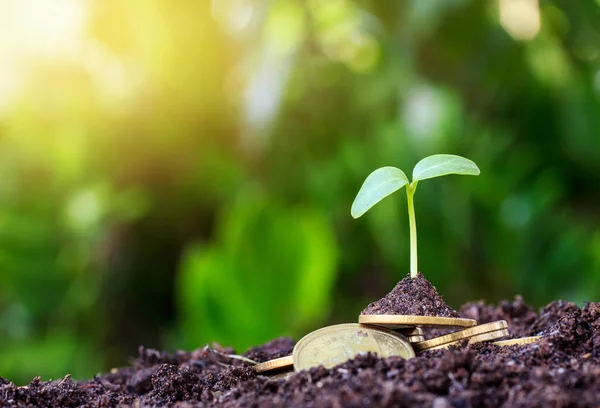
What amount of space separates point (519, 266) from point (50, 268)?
98.2 inches

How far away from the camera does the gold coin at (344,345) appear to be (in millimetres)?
864

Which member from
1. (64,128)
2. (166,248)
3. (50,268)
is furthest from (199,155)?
(50,268)

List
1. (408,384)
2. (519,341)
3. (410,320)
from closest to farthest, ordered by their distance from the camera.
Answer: (408,384) → (410,320) → (519,341)

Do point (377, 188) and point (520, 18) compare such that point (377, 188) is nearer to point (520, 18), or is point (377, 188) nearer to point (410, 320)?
point (410, 320)

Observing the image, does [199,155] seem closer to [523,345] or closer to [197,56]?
[197,56]

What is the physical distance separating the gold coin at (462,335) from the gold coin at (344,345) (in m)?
0.04

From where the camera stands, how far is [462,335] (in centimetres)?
91

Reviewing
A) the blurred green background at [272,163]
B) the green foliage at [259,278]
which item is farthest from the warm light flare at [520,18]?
the green foliage at [259,278]

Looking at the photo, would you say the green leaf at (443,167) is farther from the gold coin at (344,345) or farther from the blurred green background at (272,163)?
the blurred green background at (272,163)

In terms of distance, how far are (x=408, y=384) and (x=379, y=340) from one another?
0.19 m

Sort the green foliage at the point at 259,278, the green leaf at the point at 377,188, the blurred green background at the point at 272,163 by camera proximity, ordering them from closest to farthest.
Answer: the green leaf at the point at 377,188 → the green foliage at the point at 259,278 → the blurred green background at the point at 272,163

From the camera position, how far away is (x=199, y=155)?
3.67m

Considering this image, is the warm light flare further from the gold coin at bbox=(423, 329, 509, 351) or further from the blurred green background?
the gold coin at bbox=(423, 329, 509, 351)

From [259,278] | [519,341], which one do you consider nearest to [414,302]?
[519,341]
